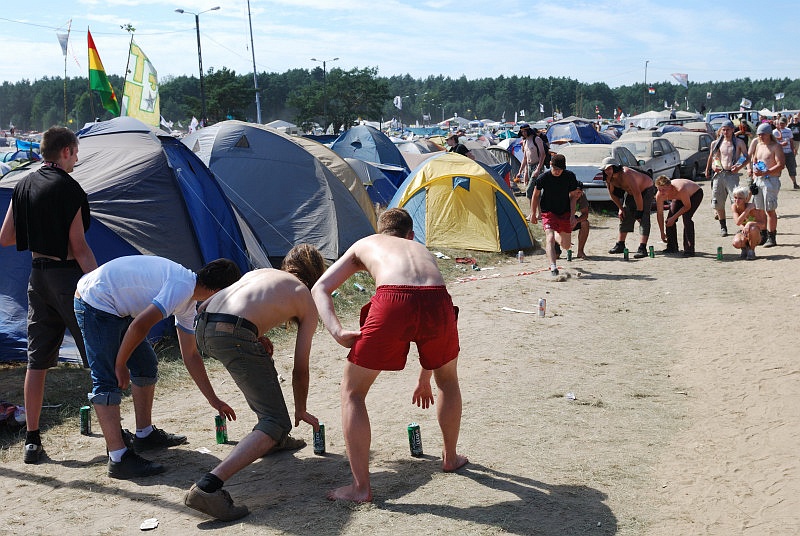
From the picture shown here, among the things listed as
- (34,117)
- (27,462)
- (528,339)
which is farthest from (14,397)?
(34,117)

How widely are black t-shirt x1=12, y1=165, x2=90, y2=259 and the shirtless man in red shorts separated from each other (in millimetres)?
1868

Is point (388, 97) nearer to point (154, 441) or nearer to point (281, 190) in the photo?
point (281, 190)

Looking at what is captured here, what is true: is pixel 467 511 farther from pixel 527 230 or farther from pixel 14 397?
pixel 527 230

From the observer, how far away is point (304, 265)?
4867 mm

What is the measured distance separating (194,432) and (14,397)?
1.79 meters

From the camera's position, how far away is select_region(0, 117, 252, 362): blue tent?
7.72 m

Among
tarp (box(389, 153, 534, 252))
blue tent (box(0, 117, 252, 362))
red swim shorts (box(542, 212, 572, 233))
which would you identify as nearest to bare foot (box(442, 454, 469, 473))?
blue tent (box(0, 117, 252, 362))

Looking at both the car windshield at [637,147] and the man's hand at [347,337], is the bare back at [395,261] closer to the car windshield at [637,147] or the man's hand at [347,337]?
the man's hand at [347,337]

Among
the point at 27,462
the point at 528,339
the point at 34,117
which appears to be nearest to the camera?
the point at 27,462

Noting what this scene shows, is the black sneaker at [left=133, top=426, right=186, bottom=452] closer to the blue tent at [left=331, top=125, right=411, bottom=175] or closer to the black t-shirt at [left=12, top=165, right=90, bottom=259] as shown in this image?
the black t-shirt at [left=12, top=165, right=90, bottom=259]

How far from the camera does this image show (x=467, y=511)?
4.40 meters

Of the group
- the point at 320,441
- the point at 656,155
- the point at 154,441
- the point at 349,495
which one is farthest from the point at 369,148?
the point at 349,495

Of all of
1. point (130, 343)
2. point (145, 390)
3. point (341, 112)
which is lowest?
point (145, 390)

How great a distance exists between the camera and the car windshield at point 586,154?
18.4m
